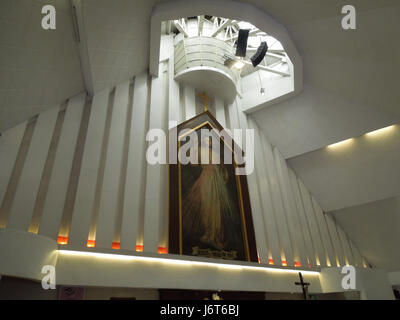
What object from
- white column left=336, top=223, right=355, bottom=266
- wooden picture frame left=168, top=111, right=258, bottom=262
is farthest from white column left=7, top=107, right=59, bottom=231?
white column left=336, top=223, right=355, bottom=266

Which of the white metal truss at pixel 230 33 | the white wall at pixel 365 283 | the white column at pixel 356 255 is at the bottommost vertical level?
the white wall at pixel 365 283

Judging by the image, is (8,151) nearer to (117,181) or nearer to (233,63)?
(117,181)

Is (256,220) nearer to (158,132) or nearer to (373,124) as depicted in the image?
(158,132)

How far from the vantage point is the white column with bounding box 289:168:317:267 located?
26.1ft

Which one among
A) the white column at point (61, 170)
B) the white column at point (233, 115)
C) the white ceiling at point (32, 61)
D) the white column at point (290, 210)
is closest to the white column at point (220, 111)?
the white column at point (233, 115)

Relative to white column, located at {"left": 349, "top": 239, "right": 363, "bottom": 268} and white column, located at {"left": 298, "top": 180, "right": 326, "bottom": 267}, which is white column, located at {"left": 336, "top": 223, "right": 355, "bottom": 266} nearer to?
white column, located at {"left": 349, "top": 239, "right": 363, "bottom": 268}

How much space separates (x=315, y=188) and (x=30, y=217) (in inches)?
351

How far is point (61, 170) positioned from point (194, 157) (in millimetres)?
3158

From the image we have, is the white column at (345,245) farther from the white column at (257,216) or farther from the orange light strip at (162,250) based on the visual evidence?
the orange light strip at (162,250)

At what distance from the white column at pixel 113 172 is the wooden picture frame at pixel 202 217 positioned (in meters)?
1.18

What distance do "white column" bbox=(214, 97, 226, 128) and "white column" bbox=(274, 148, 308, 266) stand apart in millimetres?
2442

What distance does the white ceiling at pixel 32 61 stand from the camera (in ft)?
12.0

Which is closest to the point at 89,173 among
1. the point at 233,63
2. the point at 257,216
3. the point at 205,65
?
the point at 257,216

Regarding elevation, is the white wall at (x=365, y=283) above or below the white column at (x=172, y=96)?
below
